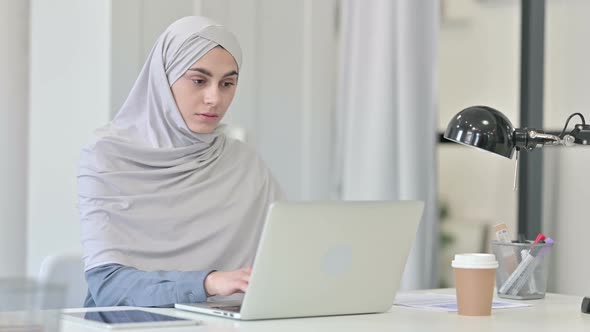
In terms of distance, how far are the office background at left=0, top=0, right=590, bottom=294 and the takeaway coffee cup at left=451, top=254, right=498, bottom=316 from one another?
158 cm

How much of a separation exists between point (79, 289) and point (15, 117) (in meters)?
0.75

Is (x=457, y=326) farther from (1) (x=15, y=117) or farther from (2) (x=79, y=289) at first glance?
(1) (x=15, y=117)

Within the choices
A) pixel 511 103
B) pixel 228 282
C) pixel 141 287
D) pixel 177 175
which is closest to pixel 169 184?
pixel 177 175

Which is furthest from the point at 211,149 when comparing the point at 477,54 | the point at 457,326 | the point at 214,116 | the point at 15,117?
the point at 477,54

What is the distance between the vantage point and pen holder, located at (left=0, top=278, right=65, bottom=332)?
0.81 metres

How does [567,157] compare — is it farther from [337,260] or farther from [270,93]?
[337,260]

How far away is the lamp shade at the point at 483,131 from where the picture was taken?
6.05ft

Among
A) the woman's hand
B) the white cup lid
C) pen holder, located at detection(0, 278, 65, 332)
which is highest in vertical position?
pen holder, located at detection(0, 278, 65, 332)

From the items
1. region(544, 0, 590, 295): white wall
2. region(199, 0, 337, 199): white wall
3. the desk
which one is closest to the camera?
the desk

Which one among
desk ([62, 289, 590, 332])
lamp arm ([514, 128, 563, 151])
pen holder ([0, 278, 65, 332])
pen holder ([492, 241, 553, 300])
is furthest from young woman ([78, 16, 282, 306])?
pen holder ([0, 278, 65, 332])

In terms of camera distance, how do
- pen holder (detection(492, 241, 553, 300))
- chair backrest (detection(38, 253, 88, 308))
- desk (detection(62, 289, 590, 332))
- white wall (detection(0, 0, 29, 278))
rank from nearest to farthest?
1. desk (detection(62, 289, 590, 332))
2. pen holder (detection(492, 241, 553, 300))
3. chair backrest (detection(38, 253, 88, 308))
4. white wall (detection(0, 0, 29, 278))

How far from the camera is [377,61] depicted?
365 centimetres

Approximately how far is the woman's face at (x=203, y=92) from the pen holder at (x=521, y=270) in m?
0.77

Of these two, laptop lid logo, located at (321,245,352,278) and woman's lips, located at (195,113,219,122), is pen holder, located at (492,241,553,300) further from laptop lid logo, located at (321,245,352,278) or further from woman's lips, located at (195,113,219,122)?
woman's lips, located at (195,113,219,122)
